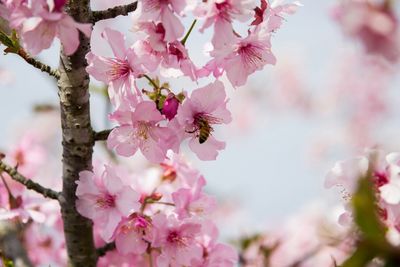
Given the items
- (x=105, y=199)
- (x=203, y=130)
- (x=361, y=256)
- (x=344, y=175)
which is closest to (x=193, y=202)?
(x=105, y=199)

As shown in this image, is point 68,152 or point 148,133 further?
point 68,152

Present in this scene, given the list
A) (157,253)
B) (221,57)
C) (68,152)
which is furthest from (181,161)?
(221,57)

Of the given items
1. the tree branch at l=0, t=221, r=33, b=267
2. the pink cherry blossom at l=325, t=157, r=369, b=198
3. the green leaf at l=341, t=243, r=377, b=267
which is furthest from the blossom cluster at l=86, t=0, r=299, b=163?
the green leaf at l=341, t=243, r=377, b=267

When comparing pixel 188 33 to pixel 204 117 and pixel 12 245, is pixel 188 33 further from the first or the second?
pixel 12 245

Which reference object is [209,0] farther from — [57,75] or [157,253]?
[157,253]

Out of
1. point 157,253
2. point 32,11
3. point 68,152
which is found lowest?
point 157,253

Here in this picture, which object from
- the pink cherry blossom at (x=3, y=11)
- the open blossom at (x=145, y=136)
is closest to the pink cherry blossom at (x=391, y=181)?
the open blossom at (x=145, y=136)
